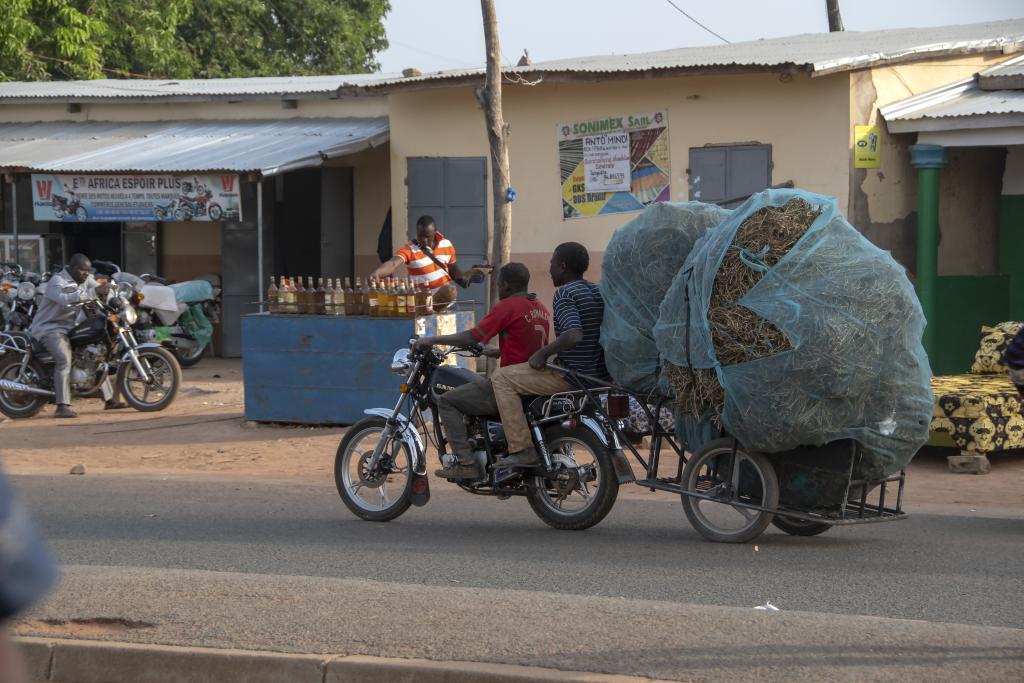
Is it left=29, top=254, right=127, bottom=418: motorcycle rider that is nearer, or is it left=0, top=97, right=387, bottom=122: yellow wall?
left=29, top=254, right=127, bottom=418: motorcycle rider

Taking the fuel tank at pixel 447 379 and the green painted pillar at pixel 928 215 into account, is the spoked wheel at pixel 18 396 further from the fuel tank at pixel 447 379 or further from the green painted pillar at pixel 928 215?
the green painted pillar at pixel 928 215

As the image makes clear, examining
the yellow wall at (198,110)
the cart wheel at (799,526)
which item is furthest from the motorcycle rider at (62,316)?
the cart wheel at (799,526)

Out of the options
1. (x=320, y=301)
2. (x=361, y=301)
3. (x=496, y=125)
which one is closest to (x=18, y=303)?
(x=320, y=301)

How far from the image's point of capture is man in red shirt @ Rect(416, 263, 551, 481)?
787 centimetres

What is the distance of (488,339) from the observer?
26.0 feet

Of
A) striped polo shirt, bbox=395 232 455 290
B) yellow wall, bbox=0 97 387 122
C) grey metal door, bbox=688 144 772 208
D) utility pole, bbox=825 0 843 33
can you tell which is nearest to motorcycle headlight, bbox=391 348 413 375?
striped polo shirt, bbox=395 232 455 290

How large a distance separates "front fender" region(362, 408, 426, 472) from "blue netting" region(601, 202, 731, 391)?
3.96 feet

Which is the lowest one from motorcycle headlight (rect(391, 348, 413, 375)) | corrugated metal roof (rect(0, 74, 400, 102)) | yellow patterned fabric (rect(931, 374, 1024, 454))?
yellow patterned fabric (rect(931, 374, 1024, 454))

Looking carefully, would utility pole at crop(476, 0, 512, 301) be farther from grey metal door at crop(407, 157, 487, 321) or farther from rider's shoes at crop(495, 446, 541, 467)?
rider's shoes at crop(495, 446, 541, 467)

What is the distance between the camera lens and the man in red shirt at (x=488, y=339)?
7.87 m

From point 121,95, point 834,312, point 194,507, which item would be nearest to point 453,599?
point 834,312


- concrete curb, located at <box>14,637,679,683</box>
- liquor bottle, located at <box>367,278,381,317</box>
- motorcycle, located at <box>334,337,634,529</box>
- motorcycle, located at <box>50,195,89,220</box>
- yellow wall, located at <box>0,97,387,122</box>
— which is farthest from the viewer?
yellow wall, located at <box>0,97,387,122</box>

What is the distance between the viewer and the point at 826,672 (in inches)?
188

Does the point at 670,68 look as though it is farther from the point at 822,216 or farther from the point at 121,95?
the point at 121,95
